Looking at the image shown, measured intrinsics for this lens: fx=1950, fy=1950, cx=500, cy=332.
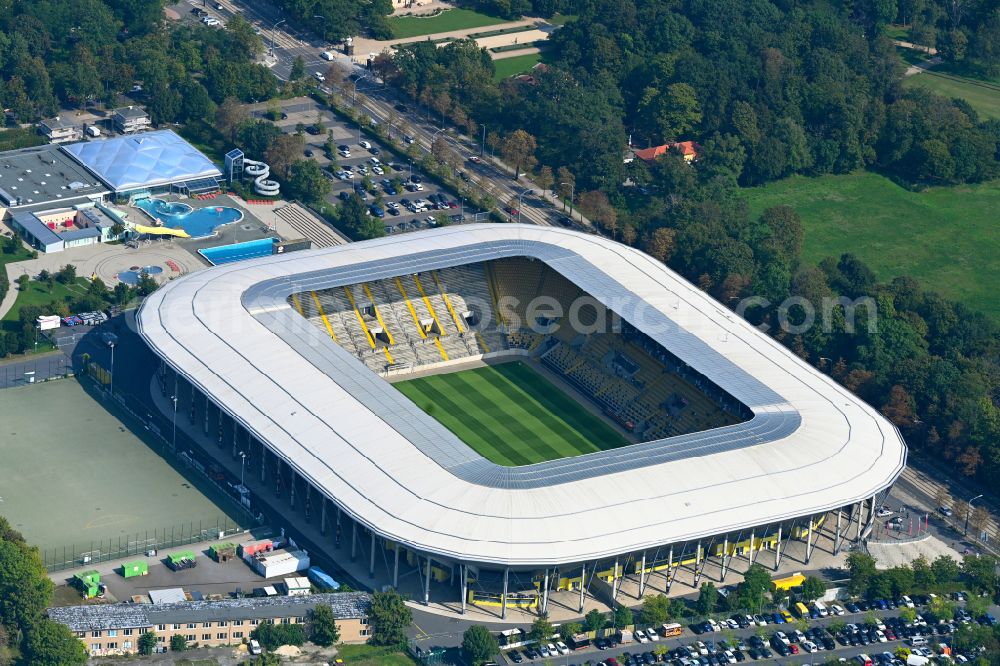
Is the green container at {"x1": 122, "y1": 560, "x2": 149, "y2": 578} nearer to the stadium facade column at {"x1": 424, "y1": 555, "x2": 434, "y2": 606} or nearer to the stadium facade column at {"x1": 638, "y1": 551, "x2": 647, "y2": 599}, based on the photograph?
the stadium facade column at {"x1": 424, "y1": 555, "x2": 434, "y2": 606}

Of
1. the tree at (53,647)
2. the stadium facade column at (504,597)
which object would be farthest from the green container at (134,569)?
the stadium facade column at (504,597)

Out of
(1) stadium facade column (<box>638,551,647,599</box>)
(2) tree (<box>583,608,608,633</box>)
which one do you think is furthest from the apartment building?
(1) stadium facade column (<box>638,551,647,599</box>)

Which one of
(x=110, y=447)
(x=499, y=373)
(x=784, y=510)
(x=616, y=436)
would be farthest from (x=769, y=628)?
(x=110, y=447)

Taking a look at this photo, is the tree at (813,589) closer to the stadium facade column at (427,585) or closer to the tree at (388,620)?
the stadium facade column at (427,585)

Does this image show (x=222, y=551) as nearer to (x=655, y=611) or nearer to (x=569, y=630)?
(x=569, y=630)

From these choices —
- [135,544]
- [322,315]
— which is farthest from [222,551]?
[322,315]
